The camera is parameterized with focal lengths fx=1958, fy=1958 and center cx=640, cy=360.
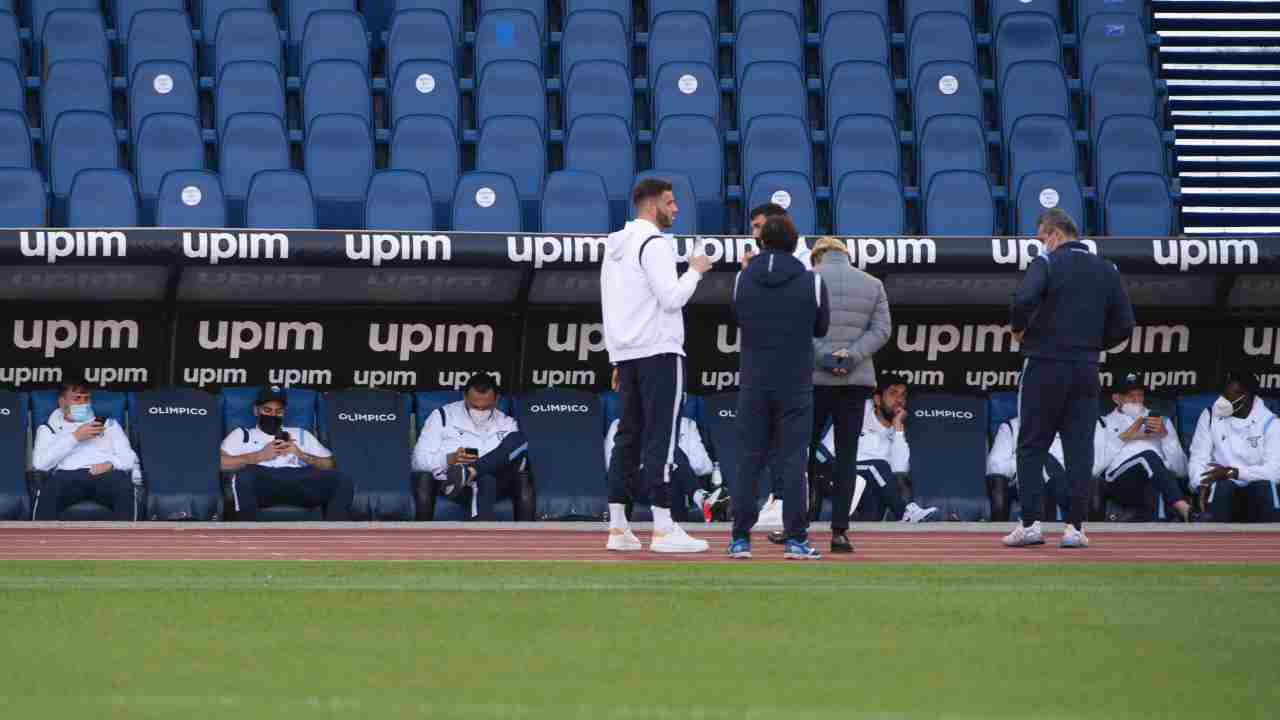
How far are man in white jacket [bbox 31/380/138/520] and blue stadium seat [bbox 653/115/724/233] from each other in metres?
4.68

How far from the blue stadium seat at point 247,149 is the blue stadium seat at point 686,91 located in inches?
118

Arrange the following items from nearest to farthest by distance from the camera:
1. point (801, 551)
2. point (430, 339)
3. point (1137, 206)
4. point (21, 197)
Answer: point (801, 551) < point (430, 339) < point (21, 197) < point (1137, 206)

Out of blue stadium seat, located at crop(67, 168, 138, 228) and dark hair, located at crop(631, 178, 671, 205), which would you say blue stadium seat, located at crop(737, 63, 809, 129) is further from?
dark hair, located at crop(631, 178, 671, 205)

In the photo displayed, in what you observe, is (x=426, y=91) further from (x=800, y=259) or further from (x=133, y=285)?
(x=800, y=259)

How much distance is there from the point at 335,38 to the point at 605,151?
2.62 metres

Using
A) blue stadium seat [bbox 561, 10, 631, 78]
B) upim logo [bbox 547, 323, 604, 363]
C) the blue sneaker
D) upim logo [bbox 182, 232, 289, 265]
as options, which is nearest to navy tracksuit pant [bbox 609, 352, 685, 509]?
the blue sneaker

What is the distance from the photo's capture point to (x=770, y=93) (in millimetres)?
16078

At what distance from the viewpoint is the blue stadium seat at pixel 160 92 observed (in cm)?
1555

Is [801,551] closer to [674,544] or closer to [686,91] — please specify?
[674,544]

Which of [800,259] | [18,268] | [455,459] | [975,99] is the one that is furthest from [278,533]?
[975,99]

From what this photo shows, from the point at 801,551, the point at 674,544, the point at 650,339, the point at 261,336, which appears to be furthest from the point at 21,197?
the point at 801,551

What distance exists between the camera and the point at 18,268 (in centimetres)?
1284

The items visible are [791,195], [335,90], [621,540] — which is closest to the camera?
[621,540]

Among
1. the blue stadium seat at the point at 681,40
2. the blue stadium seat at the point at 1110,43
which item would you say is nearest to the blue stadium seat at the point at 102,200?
the blue stadium seat at the point at 681,40
